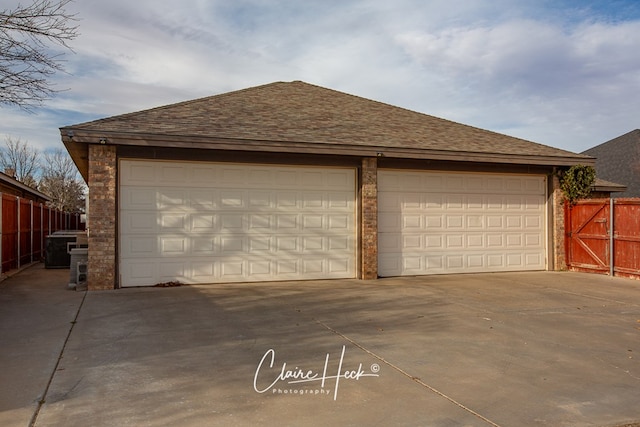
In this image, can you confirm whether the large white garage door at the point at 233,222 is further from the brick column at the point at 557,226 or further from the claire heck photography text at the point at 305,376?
the claire heck photography text at the point at 305,376

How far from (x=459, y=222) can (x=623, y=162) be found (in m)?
18.5

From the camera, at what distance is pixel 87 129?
1009cm

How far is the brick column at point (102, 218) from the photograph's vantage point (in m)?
10.4

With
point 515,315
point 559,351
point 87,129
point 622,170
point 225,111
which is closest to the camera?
point 559,351

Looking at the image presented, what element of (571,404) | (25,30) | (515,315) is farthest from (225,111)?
(571,404)

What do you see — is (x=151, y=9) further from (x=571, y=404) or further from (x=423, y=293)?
(x=571, y=404)

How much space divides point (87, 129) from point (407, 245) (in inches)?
298

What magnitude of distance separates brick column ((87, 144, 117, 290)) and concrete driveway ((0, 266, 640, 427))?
2.63ft

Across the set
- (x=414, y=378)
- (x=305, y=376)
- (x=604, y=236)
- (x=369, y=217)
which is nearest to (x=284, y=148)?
(x=369, y=217)

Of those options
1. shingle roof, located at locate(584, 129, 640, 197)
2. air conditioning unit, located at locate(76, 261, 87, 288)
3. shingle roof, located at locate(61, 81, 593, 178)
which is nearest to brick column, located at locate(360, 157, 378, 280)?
shingle roof, located at locate(61, 81, 593, 178)

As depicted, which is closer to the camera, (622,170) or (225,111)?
(225,111)

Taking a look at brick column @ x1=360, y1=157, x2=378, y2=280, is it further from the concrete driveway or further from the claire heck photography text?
the claire heck photography text

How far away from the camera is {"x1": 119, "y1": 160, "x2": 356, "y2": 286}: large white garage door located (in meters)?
10.9

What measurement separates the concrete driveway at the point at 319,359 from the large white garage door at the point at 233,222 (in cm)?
142
